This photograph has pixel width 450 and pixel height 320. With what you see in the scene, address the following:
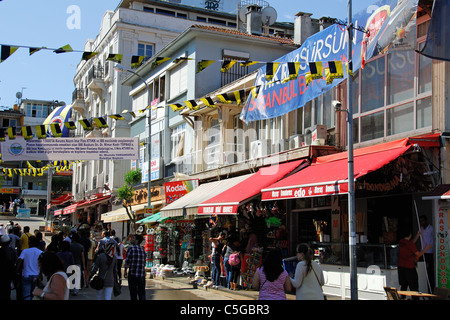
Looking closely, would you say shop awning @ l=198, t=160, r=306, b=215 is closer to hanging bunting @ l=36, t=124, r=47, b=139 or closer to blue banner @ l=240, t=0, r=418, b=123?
blue banner @ l=240, t=0, r=418, b=123

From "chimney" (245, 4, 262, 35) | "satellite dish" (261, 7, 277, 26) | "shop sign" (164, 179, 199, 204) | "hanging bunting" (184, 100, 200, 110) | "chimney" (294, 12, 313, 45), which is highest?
"satellite dish" (261, 7, 277, 26)

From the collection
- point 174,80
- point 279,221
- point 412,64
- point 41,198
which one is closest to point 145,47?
point 174,80

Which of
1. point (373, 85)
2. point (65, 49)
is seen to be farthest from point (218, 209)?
point (65, 49)

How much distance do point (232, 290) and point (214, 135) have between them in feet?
32.6

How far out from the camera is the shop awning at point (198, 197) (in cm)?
1961

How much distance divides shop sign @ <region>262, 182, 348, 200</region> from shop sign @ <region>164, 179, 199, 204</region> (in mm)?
9254

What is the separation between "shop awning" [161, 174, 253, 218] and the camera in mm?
19609

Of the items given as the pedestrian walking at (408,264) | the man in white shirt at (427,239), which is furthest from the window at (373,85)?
the pedestrian walking at (408,264)

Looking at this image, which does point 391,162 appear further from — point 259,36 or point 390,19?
point 259,36

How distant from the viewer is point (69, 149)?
2220 cm

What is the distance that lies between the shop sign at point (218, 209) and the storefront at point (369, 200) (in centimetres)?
111

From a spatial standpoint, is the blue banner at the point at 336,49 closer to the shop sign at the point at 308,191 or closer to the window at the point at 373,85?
the window at the point at 373,85

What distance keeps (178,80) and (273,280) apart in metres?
22.7

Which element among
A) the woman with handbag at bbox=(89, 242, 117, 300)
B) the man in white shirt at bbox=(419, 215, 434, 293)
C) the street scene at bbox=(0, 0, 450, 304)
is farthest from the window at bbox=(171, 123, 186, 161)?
the woman with handbag at bbox=(89, 242, 117, 300)
